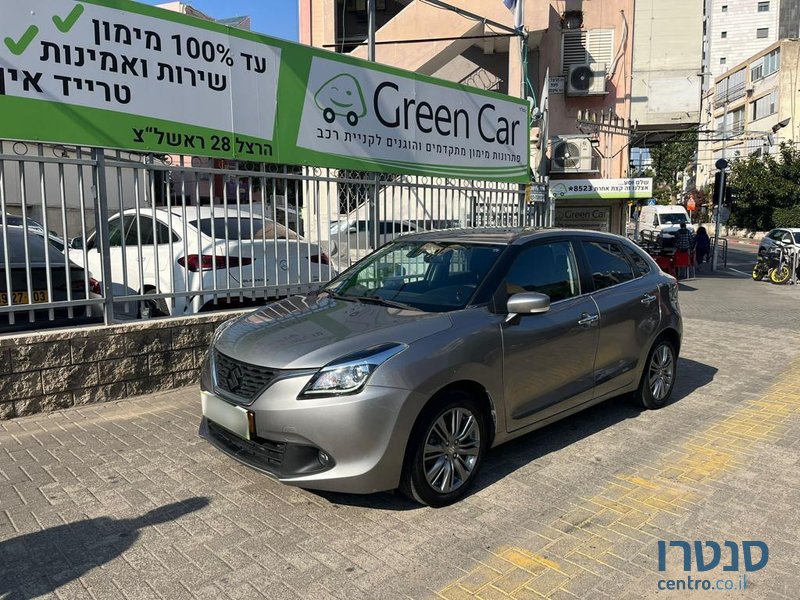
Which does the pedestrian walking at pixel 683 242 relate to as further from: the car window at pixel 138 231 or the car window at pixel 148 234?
the car window at pixel 138 231

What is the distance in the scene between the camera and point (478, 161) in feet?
33.0

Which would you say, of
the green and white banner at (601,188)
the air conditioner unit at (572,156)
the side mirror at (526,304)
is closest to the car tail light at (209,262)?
the side mirror at (526,304)

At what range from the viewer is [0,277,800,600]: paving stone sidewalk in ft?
9.79

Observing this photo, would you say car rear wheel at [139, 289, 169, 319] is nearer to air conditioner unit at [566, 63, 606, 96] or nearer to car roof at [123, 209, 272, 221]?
car roof at [123, 209, 272, 221]

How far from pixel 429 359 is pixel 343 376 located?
50cm

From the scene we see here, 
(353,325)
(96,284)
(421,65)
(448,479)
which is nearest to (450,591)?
(448,479)

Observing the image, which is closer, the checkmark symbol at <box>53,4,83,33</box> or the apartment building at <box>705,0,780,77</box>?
the checkmark symbol at <box>53,4,83,33</box>

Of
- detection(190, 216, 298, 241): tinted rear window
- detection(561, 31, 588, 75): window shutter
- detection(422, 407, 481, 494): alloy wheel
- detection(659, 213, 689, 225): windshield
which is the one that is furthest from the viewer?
detection(659, 213, 689, 225): windshield

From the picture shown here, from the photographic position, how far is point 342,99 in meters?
7.72

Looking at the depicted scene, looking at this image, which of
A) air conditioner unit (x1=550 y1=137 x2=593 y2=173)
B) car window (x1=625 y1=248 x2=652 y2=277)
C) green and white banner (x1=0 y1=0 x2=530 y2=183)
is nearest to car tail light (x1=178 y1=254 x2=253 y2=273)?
green and white banner (x1=0 y1=0 x2=530 y2=183)

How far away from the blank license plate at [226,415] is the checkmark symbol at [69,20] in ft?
11.7

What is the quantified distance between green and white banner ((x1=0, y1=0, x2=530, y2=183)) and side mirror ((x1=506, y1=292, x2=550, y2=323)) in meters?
3.84

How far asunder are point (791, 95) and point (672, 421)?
52.7 meters

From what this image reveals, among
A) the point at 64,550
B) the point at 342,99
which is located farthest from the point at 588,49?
the point at 64,550
